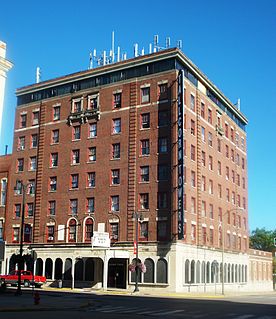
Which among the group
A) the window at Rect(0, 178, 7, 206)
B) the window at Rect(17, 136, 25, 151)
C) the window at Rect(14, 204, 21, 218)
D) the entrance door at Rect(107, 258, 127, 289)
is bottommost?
the entrance door at Rect(107, 258, 127, 289)

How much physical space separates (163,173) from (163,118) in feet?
22.1

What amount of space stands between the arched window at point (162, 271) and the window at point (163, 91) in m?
19.3

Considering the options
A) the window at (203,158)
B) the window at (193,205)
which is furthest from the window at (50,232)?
→ the window at (203,158)

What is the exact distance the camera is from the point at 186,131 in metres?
60.8

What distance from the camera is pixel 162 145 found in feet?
196

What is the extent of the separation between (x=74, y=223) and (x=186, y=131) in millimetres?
18403

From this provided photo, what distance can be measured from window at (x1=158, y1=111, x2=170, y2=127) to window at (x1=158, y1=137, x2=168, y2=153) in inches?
71.6

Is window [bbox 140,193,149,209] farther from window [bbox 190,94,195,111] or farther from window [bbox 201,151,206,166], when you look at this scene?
window [bbox 190,94,195,111]

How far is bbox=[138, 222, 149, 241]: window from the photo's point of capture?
2293 inches

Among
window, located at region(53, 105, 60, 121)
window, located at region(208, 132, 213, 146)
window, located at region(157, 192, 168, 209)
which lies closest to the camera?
window, located at region(157, 192, 168, 209)

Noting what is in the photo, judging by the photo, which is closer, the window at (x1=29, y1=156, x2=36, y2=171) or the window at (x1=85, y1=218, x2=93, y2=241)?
the window at (x1=85, y1=218, x2=93, y2=241)

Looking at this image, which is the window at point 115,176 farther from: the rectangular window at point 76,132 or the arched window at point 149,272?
the arched window at point 149,272

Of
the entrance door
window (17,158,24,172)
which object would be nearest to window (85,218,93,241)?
the entrance door

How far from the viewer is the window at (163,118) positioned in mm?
59912
